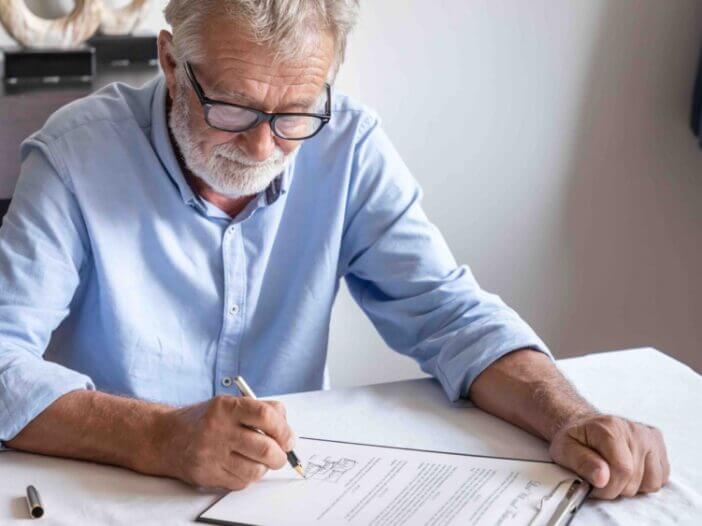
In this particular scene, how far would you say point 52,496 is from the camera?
4.21ft

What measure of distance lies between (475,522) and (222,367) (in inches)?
28.7

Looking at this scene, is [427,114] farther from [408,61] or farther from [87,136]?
[87,136]

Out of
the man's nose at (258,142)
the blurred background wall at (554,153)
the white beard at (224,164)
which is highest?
the man's nose at (258,142)

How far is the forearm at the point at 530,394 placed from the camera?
4.82ft

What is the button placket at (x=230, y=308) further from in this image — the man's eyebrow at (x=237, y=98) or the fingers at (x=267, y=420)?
the fingers at (x=267, y=420)

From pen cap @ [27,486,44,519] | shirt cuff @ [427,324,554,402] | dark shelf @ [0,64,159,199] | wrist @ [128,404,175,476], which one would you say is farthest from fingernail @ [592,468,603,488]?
dark shelf @ [0,64,159,199]

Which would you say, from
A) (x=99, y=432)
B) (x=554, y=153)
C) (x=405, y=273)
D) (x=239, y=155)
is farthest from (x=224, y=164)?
(x=554, y=153)

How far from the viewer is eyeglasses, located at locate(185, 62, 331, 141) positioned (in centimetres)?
159

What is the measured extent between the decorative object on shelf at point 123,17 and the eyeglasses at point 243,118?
74 centimetres

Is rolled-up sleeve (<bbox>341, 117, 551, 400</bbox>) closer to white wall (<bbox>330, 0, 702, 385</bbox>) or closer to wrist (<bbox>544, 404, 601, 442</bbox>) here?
wrist (<bbox>544, 404, 601, 442</bbox>)

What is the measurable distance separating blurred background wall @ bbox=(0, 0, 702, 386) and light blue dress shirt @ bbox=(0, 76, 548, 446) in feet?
3.14

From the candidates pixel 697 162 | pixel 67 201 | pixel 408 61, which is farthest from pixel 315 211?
pixel 697 162

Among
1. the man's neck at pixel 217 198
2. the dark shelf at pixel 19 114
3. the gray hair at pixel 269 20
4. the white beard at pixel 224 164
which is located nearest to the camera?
the gray hair at pixel 269 20

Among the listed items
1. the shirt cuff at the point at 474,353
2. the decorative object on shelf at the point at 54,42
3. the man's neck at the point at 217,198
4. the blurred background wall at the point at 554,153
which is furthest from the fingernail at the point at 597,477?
the blurred background wall at the point at 554,153
